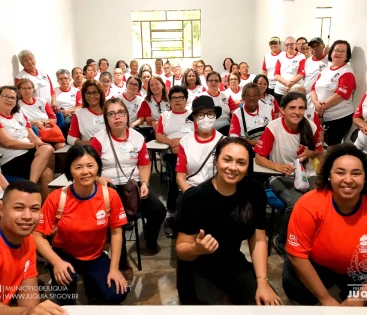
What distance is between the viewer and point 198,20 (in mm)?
10320

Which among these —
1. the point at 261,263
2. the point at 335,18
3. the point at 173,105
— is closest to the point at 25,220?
the point at 261,263

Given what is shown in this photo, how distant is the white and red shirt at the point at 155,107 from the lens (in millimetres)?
4704

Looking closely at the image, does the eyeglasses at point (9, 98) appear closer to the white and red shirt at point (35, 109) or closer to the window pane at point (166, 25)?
the white and red shirt at point (35, 109)

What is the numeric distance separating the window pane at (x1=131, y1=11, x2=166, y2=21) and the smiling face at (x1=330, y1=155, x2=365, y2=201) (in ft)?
31.0

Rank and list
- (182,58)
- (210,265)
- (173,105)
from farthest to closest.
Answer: (182,58) → (173,105) → (210,265)

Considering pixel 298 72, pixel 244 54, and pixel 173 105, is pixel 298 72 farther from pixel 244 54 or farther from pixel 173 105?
pixel 244 54

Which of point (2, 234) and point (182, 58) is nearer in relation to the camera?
point (2, 234)

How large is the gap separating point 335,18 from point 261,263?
Answer: 3.83 m

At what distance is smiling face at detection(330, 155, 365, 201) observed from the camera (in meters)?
1.67

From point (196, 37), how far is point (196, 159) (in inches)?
334

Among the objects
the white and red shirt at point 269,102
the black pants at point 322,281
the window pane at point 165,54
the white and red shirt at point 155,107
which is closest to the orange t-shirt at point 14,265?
the black pants at point 322,281

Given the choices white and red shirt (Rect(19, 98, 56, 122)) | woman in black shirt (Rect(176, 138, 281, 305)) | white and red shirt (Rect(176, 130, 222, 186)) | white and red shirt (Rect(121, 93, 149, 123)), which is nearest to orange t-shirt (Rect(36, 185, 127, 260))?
woman in black shirt (Rect(176, 138, 281, 305))

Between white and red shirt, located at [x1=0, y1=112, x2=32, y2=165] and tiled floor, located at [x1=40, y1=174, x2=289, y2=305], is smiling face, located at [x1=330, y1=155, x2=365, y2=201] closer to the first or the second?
tiled floor, located at [x1=40, y1=174, x2=289, y2=305]

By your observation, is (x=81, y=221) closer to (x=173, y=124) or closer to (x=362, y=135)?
(x=173, y=124)
